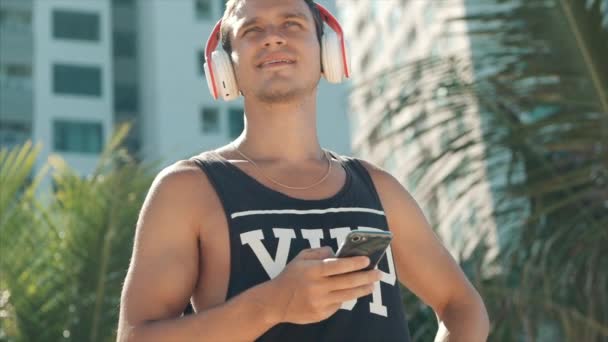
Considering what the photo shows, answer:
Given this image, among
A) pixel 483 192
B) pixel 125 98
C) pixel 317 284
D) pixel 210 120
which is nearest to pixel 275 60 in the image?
pixel 317 284

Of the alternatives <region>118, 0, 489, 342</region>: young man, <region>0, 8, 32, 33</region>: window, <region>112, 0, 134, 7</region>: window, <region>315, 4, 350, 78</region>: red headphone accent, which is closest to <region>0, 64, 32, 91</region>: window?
<region>0, 8, 32, 33</region>: window

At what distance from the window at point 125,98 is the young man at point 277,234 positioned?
35896 mm

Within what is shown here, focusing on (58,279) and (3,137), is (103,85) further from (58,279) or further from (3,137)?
(58,279)

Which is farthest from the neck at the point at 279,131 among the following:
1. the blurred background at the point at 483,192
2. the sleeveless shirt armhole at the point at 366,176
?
the blurred background at the point at 483,192

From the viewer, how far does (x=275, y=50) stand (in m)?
2.47

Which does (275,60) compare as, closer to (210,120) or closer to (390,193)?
(390,193)

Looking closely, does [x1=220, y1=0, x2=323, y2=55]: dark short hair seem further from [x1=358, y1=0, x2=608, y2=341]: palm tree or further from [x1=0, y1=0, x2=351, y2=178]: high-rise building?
[x1=0, y1=0, x2=351, y2=178]: high-rise building

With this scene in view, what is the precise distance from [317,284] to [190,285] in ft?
1.33

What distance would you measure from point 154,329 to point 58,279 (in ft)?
14.5

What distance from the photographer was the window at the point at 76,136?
35281mm

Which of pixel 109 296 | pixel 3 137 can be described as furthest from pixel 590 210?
pixel 3 137

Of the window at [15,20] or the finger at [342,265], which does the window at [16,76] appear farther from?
the finger at [342,265]

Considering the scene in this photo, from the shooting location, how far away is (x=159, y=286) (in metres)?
2.22

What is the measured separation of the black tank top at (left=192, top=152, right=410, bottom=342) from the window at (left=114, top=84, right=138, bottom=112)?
118 ft
